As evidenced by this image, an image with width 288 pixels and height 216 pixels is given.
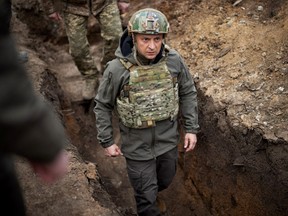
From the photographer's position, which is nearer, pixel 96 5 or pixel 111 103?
pixel 111 103

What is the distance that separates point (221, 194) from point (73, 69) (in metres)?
3.16

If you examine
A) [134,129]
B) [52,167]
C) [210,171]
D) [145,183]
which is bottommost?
[210,171]

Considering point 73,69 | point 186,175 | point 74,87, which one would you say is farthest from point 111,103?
point 73,69

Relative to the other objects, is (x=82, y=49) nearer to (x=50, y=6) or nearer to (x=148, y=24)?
(x=50, y=6)

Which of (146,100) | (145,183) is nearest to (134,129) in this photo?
(146,100)

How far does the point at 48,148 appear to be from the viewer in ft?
5.34

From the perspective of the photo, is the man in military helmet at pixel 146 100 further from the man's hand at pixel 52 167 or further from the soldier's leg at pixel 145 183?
the man's hand at pixel 52 167

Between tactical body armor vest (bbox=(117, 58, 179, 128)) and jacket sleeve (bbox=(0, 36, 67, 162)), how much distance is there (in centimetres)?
177

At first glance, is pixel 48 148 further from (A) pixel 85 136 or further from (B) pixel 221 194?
(A) pixel 85 136

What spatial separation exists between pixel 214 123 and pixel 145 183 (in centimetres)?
120

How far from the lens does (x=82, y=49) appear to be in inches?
199

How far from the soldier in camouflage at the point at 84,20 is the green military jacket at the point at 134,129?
1431 mm

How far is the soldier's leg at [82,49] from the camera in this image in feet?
16.1

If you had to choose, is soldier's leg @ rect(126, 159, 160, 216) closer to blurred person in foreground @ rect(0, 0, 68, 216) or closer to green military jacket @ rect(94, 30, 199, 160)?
green military jacket @ rect(94, 30, 199, 160)
